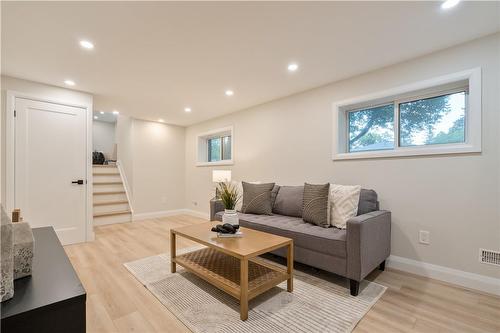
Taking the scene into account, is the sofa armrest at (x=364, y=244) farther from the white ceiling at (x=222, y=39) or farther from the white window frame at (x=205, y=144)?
the white window frame at (x=205, y=144)

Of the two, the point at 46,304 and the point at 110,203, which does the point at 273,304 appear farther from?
the point at 110,203

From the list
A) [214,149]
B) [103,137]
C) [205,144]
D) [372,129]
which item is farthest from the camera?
[103,137]

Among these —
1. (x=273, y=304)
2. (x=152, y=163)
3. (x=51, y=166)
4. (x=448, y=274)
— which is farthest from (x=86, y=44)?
(x=448, y=274)

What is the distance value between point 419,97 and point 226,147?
3.53m

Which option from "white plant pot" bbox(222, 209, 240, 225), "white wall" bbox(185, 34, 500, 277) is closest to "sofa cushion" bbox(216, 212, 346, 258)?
"white plant pot" bbox(222, 209, 240, 225)

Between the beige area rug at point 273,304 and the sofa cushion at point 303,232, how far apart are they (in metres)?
0.35

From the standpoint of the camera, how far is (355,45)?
225cm

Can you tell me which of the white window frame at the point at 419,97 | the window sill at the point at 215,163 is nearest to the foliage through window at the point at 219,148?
the window sill at the point at 215,163

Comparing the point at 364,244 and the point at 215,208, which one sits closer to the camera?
the point at 364,244

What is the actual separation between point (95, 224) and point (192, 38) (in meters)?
4.19

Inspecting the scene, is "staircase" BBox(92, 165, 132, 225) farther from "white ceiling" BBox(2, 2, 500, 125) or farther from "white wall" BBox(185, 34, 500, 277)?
"white wall" BBox(185, 34, 500, 277)

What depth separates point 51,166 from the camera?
10.8ft

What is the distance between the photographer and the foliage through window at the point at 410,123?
238cm

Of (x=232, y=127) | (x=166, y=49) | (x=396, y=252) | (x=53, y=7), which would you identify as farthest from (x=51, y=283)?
(x=232, y=127)
